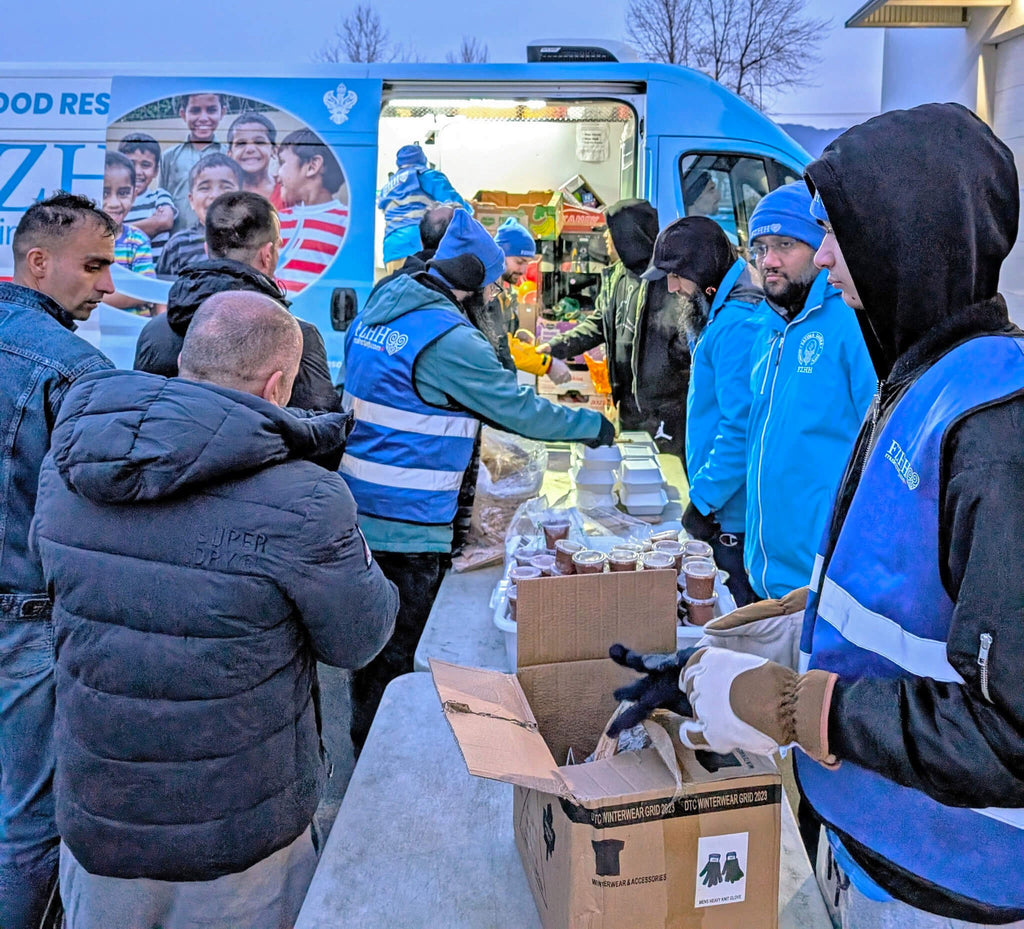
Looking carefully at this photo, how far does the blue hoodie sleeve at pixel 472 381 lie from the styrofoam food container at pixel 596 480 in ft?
1.93

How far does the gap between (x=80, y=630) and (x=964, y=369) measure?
1456mm

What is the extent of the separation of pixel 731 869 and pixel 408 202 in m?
5.02

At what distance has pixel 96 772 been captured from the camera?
1.55 m

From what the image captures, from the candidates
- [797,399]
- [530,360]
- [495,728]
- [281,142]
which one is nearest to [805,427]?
[797,399]

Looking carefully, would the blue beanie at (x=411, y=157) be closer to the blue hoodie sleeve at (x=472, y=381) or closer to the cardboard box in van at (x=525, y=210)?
the cardboard box in van at (x=525, y=210)

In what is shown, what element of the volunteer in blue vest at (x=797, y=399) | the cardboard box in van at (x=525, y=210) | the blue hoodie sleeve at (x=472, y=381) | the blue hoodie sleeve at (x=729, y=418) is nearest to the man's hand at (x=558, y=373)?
the blue hoodie sleeve at (x=729, y=418)

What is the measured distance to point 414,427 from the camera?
10.1 feet

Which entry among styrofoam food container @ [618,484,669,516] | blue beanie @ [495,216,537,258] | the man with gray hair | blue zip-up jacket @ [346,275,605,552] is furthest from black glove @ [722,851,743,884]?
Result: blue beanie @ [495,216,537,258]

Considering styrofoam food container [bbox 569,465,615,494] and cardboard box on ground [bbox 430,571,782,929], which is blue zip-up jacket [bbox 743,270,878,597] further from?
cardboard box on ground [bbox 430,571,782,929]

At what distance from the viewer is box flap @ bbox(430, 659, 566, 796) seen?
122cm

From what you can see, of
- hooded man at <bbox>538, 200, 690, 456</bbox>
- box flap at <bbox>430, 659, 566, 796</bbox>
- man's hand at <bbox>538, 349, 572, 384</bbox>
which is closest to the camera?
box flap at <bbox>430, 659, 566, 796</bbox>

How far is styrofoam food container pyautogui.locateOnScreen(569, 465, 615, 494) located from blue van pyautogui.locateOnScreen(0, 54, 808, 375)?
2442 millimetres

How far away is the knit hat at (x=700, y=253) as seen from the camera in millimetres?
3719

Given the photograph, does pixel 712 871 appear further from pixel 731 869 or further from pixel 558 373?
pixel 558 373
